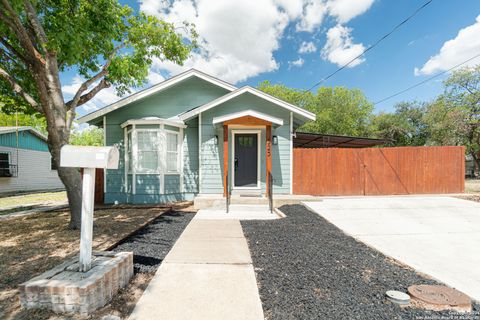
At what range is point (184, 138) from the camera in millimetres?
8852

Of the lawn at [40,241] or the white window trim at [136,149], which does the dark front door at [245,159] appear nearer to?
the white window trim at [136,149]

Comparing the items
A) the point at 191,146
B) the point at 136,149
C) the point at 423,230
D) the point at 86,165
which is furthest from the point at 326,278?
the point at 136,149

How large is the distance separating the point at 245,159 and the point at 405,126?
26.0 metres

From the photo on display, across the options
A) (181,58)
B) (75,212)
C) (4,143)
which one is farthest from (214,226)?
(4,143)

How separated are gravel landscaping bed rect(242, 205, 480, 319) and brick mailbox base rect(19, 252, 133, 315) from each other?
5.51 ft

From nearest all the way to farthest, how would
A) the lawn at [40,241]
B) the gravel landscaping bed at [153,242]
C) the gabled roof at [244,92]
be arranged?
the lawn at [40,241]
the gravel landscaping bed at [153,242]
the gabled roof at [244,92]

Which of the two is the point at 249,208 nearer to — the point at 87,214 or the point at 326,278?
the point at 326,278

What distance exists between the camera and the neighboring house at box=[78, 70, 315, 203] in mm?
8305

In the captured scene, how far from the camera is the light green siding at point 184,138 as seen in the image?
27.5 ft

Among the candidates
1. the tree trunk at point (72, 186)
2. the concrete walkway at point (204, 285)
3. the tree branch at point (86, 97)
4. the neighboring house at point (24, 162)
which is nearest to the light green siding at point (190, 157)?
the tree branch at point (86, 97)

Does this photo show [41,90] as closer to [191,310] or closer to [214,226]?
[214,226]

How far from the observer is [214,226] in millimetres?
5375

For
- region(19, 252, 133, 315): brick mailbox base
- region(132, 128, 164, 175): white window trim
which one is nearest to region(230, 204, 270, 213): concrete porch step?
region(132, 128, 164, 175): white window trim

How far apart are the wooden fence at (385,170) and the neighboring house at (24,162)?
17372mm
